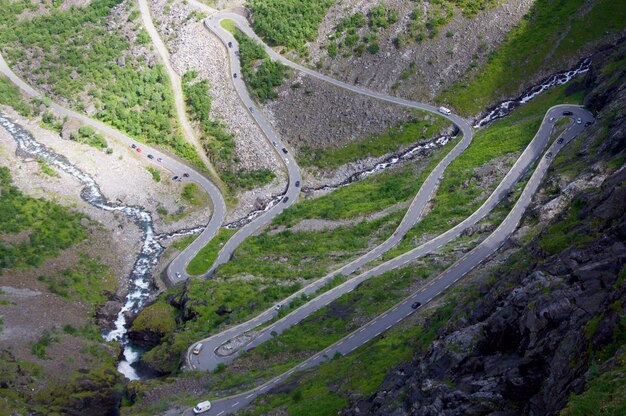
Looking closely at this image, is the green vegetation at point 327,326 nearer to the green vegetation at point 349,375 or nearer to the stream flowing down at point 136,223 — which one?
the green vegetation at point 349,375

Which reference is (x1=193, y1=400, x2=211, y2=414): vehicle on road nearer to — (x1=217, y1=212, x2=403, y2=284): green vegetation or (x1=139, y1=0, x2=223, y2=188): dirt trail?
(x1=217, y1=212, x2=403, y2=284): green vegetation

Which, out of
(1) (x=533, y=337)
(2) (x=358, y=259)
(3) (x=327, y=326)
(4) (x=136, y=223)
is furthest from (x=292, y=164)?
(1) (x=533, y=337)

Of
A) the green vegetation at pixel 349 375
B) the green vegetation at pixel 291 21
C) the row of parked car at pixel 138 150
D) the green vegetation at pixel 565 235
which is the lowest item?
the green vegetation at pixel 349 375

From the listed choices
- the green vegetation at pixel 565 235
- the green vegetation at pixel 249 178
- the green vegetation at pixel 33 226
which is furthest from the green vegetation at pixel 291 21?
the green vegetation at pixel 565 235

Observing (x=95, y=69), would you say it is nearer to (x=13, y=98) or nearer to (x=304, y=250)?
(x=13, y=98)

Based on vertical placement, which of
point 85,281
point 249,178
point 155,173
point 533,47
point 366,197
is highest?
point 533,47

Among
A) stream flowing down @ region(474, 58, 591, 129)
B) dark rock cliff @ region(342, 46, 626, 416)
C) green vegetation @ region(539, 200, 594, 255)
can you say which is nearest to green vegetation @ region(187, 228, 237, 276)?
stream flowing down @ region(474, 58, 591, 129)

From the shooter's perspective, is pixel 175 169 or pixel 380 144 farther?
pixel 175 169
